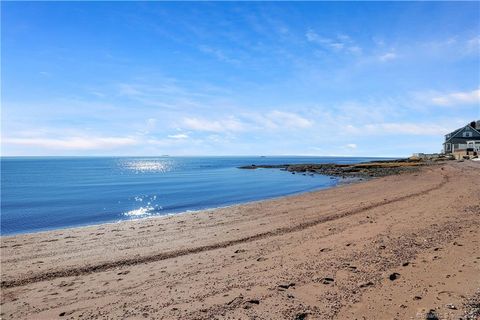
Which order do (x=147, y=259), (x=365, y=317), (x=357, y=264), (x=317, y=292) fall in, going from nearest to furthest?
(x=365, y=317) < (x=317, y=292) < (x=357, y=264) < (x=147, y=259)

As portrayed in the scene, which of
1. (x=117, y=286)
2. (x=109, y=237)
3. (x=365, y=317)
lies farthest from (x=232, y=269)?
(x=109, y=237)

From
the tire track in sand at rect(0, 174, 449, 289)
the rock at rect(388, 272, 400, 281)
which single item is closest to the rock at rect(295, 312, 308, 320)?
the rock at rect(388, 272, 400, 281)

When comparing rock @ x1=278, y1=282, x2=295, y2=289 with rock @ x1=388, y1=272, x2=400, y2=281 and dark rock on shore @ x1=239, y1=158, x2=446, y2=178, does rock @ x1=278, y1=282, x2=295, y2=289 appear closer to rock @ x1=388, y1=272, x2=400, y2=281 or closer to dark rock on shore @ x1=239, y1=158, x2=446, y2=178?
rock @ x1=388, y1=272, x2=400, y2=281

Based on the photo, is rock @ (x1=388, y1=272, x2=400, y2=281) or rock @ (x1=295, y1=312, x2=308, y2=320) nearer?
rock @ (x1=295, y1=312, x2=308, y2=320)

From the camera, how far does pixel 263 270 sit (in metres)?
9.12

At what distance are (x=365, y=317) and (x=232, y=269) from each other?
14.4ft

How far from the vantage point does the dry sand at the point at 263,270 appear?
22.2ft

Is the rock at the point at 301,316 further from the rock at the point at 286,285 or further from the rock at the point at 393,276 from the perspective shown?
the rock at the point at 393,276

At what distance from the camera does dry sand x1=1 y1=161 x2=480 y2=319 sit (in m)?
6.78

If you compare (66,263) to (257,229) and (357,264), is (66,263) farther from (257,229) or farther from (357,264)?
(357,264)

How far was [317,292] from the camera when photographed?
286 inches

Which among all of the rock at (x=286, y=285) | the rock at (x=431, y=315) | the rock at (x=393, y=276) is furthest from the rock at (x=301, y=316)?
the rock at (x=393, y=276)

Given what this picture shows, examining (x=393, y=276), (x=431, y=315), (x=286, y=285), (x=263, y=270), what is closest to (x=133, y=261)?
(x=263, y=270)

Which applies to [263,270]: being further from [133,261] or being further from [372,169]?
[372,169]
